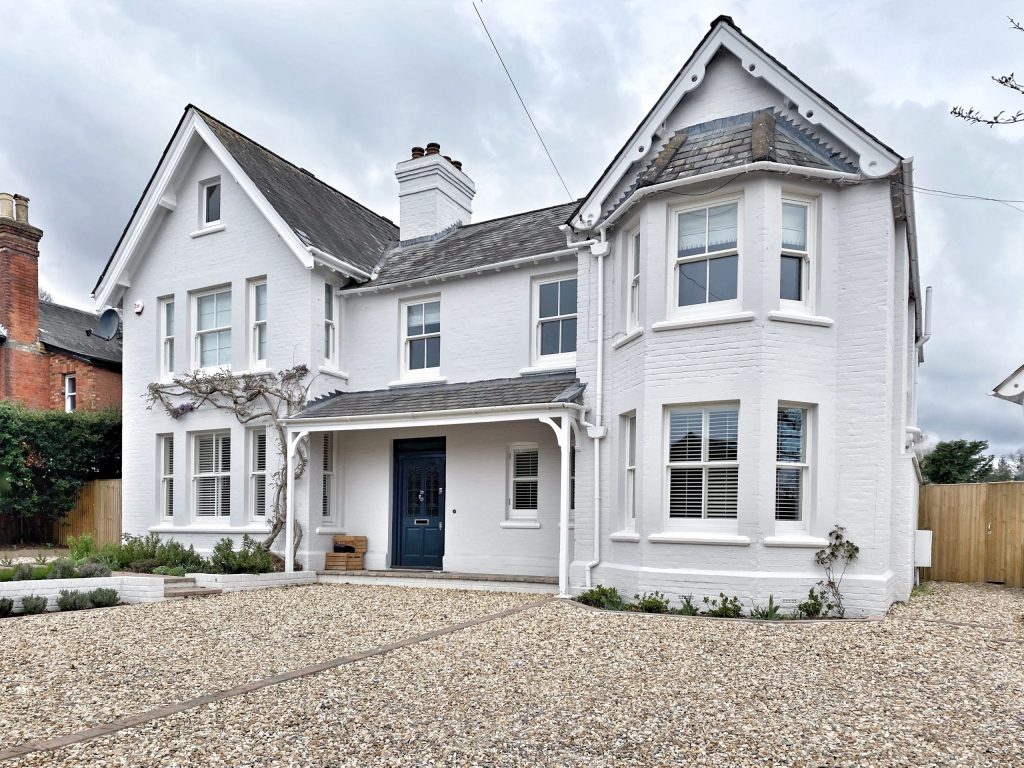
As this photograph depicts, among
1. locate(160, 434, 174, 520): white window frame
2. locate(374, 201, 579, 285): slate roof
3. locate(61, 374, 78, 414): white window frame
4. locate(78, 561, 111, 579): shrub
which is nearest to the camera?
locate(78, 561, 111, 579): shrub

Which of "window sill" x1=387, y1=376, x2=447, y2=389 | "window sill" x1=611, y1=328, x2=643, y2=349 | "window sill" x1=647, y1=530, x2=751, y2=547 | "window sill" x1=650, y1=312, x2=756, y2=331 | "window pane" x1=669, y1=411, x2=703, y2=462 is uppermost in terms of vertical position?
"window sill" x1=650, y1=312, x2=756, y2=331

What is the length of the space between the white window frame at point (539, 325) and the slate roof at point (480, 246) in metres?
0.54

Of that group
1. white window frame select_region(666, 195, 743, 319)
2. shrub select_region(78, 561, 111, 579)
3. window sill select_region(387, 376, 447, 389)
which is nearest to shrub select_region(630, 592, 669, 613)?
white window frame select_region(666, 195, 743, 319)

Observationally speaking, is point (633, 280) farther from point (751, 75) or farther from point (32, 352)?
point (32, 352)

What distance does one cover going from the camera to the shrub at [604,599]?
11.0m

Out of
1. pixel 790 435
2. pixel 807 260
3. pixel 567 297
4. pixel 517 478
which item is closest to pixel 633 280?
pixel 567 297

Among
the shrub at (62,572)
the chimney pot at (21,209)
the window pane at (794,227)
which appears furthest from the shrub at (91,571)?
the chimney pot at (21,209)

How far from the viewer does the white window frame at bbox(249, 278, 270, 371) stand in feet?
53.0

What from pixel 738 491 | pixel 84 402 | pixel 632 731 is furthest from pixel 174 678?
pixel 84 402

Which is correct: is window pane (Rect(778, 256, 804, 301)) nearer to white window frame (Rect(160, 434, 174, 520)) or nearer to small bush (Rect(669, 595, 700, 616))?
small bush (Rect(669, 595, 700, 616))

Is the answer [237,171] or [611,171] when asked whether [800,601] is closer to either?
[611,171]

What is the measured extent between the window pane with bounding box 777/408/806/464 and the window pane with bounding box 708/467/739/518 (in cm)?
71

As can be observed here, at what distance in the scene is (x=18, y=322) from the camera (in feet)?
72.3

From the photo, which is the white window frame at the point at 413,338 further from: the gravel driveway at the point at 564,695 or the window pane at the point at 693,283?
the gravel driveway at the point at 564,695
